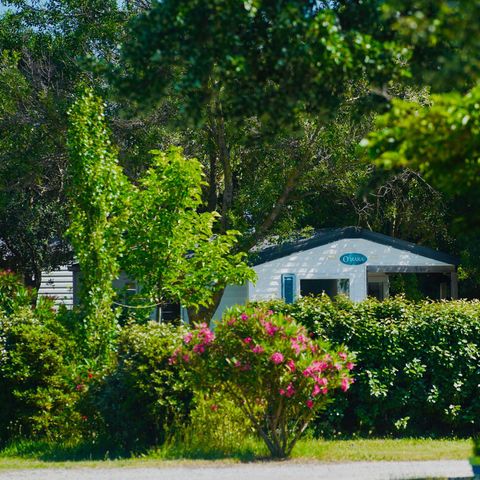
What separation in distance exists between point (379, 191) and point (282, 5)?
65.7ft

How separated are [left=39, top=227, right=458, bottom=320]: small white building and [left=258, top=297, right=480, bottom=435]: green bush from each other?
1105cm

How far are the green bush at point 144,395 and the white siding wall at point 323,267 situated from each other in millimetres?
12964

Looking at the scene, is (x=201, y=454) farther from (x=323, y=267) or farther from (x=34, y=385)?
(x=323, y=267)

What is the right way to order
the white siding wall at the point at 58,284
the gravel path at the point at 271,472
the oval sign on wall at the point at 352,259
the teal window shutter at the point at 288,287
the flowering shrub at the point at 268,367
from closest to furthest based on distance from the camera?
the gravel path at the point at 271,472 < the flowering shrub at the point at 268,367 < the teal window shutter at the point at 288,287 < the oval sign on wall at the point at 352,259 < the white siding wall at the point at 58,284

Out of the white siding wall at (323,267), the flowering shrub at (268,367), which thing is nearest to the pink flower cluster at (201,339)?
the flowering shrub at (268,367)

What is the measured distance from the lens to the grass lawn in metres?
12.1

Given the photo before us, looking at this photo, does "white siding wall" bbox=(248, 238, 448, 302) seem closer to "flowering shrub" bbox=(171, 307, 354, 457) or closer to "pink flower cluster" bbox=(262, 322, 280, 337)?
"flowering shrub" bbox=(171, 307, 354, 457)

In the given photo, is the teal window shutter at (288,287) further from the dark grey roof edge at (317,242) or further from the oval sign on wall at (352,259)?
the oval sign on wall at (352,259)

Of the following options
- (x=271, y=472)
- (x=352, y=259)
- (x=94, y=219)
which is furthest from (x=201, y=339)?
(x=352, y=259)

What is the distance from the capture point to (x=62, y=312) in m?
15.4

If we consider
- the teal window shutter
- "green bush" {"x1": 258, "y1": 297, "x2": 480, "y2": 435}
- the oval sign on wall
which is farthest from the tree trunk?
"green bush" {"x1": 258, "y1": 297, "x2": 480, "y2": 435}

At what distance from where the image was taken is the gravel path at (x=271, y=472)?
10.9m

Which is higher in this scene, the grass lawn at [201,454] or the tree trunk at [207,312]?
the tree trunk at [207,312]

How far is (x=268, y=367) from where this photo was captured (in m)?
11.8
